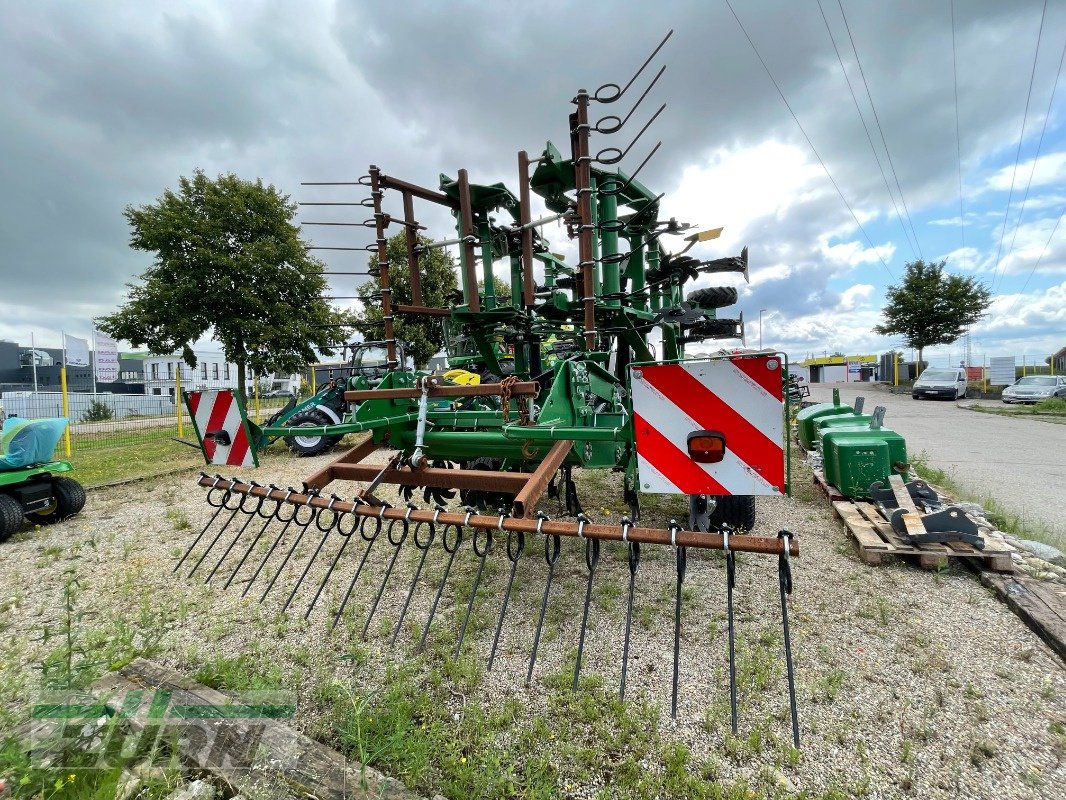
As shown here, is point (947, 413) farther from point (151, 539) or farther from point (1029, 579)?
point (151, 539)

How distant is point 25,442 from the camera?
486cm

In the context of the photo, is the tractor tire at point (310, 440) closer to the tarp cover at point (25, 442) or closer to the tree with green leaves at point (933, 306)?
the tarp cover at point (25, 442)

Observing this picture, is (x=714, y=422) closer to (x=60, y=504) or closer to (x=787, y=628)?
(x=787, y=628)

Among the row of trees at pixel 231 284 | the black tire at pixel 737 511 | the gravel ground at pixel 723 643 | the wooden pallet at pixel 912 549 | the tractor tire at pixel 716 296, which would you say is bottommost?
the gravel ground at pixel 723 643

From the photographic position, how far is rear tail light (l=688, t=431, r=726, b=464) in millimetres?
2424

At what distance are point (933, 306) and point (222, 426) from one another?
29.2 metres

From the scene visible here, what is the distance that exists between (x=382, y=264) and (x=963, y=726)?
12.9ft

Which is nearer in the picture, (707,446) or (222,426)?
(707,446)

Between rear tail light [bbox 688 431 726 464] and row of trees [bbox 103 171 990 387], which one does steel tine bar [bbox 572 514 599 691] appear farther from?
row of trees [bbox 103 171 990 387]

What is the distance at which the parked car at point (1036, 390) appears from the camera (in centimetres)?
1812

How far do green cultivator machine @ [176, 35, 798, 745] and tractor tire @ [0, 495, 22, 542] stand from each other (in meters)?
1.68

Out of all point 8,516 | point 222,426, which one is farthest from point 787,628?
point 8,516

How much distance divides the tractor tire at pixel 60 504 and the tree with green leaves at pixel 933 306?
97.9ft

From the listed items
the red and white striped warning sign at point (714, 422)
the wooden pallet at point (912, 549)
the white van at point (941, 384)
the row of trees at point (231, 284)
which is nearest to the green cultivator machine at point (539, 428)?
the red and white striped warning sign at point (714, 422)
